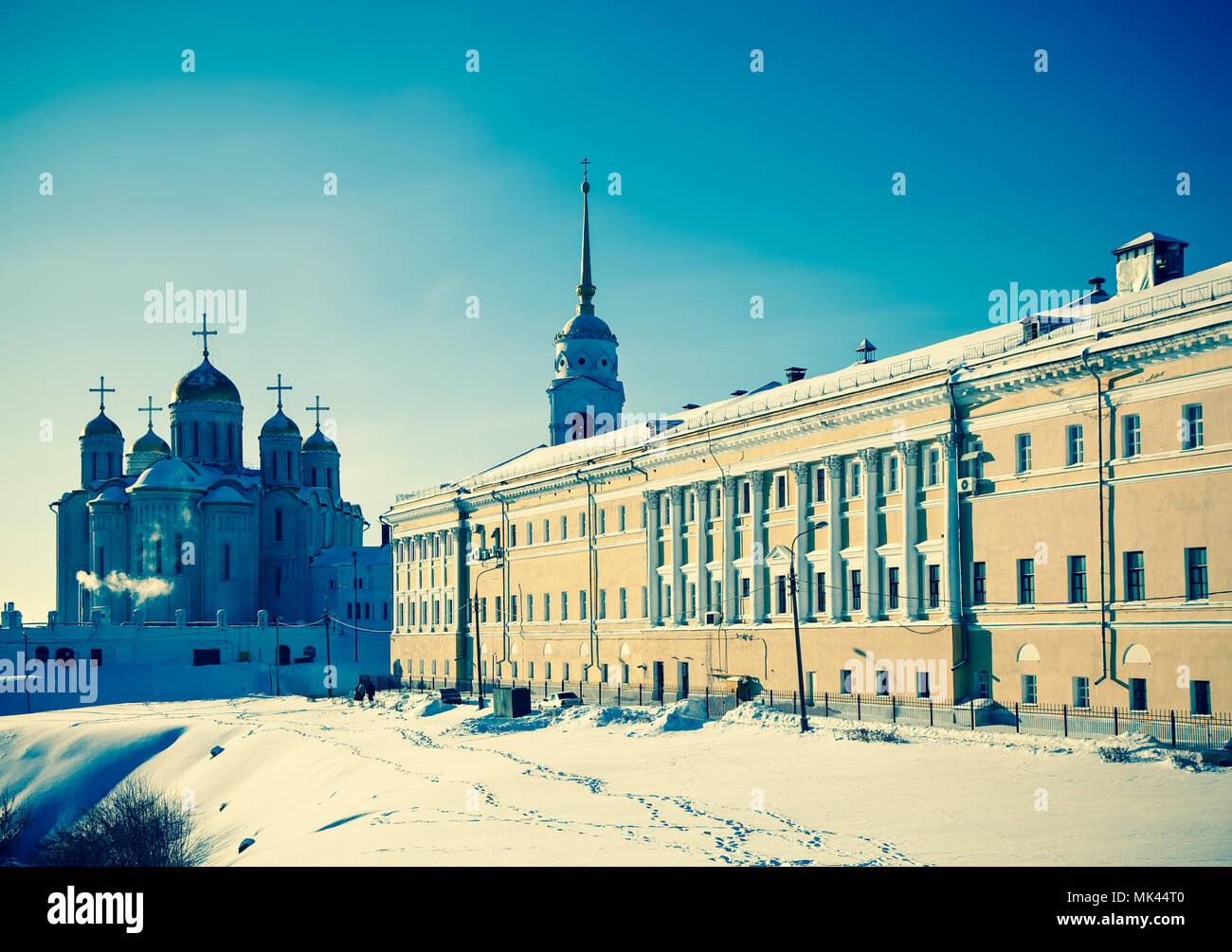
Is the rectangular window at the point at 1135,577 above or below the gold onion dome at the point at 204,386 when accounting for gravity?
below

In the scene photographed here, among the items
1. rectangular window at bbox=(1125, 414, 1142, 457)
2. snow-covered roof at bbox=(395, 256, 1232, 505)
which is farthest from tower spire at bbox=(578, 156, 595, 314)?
rectangular window at bbox=(1125, 414, 1142, 457)

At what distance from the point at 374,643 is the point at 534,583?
147 ft

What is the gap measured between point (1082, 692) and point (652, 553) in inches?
953

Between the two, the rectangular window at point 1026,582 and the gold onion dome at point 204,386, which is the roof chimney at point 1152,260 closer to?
the rectangular window at point 1026,582

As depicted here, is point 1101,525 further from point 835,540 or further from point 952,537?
Answer: point 835,540

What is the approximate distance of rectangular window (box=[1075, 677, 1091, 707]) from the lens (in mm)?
38037

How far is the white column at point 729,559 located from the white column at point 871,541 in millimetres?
8119

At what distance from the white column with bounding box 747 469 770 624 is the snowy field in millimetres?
6673

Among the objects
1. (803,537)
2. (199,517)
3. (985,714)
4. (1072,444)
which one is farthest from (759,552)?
(199,517)

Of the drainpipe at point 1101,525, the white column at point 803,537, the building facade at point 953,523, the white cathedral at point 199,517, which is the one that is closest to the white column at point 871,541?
the building facade at point 953,523

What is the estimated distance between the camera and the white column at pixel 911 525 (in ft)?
145

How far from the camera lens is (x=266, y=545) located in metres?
115

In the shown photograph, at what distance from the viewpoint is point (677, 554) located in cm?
5691

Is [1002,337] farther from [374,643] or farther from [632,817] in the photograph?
[374,643]
